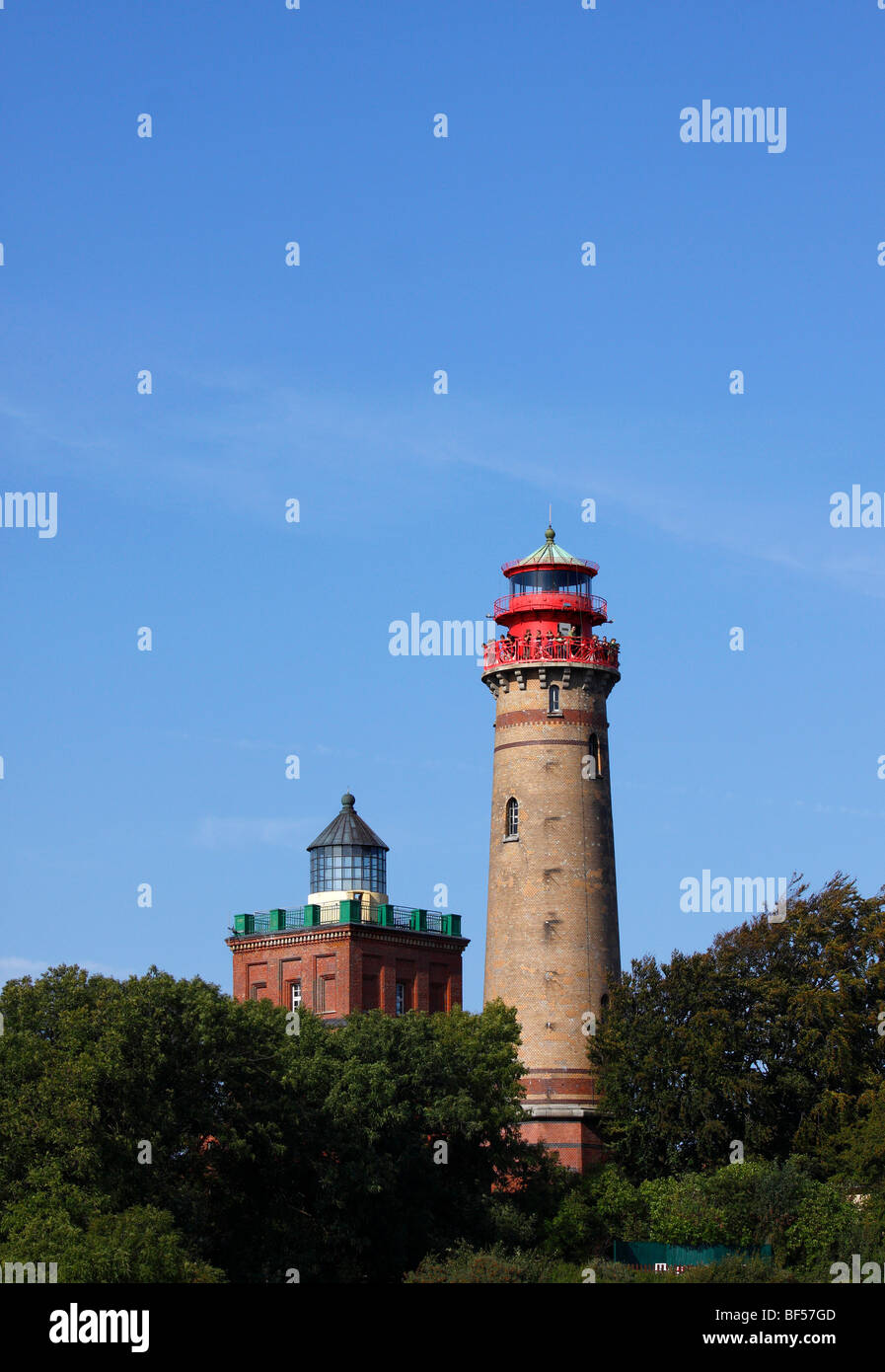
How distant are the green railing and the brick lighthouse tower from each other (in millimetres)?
13322

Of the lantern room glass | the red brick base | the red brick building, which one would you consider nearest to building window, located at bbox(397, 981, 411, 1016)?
the red brick building

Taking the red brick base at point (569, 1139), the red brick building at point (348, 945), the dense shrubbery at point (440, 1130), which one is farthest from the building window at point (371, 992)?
the dense shrubbery at point (440, 1130)

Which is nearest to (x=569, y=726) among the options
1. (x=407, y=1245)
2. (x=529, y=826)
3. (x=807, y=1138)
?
(x=529, y=826)

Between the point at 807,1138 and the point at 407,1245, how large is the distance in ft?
50.5

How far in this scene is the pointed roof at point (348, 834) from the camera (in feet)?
303

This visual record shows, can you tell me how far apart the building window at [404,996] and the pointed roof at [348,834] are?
637 cm

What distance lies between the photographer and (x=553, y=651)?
76.9 metres

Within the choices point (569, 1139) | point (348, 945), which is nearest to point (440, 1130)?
point (569, 1139)

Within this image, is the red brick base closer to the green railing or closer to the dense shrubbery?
the dense shrubbery

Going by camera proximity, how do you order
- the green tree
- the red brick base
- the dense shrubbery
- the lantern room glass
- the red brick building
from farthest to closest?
1. the lantern room glass
2. the red brick building
3. the red brick base
4. the green tree
5. the dense shrubbery

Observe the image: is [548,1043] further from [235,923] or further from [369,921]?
[235,923]

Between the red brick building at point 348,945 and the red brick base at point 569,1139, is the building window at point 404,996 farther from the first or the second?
the red brick base at point 569,1139

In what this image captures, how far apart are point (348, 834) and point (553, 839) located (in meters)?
18.9

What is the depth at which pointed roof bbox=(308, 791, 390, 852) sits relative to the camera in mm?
92250
